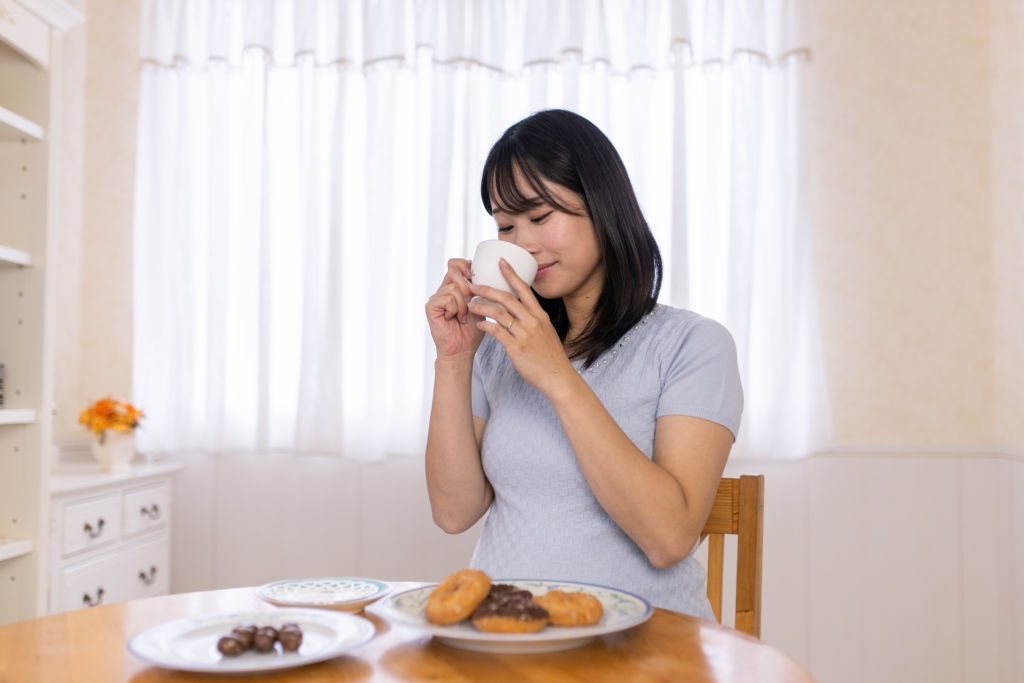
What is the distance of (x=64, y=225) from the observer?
3031 millimetres

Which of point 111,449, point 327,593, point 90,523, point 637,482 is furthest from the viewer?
point 111,449

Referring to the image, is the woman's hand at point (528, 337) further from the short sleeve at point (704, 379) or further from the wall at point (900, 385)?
the wall at point (900, 385)

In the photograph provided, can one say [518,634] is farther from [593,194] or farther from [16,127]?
[16,127]

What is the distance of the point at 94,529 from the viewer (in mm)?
2518

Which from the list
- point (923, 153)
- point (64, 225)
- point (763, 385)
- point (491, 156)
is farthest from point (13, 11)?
point (923, 153)

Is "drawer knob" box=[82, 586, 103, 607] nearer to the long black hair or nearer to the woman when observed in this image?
the woman

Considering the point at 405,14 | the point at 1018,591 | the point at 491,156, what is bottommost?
the point at 1018,591

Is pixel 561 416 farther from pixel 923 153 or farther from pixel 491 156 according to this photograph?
pixel 923 153

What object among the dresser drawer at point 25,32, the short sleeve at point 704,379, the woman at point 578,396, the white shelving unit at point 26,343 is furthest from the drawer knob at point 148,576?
the short sleeve at point 704,379

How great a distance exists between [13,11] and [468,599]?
186 cm

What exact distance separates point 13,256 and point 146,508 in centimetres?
99

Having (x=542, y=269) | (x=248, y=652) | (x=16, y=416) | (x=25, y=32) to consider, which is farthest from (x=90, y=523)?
(x=248, y=652)

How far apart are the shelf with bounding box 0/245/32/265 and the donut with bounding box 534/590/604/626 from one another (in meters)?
1.69

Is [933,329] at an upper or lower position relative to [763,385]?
upper
